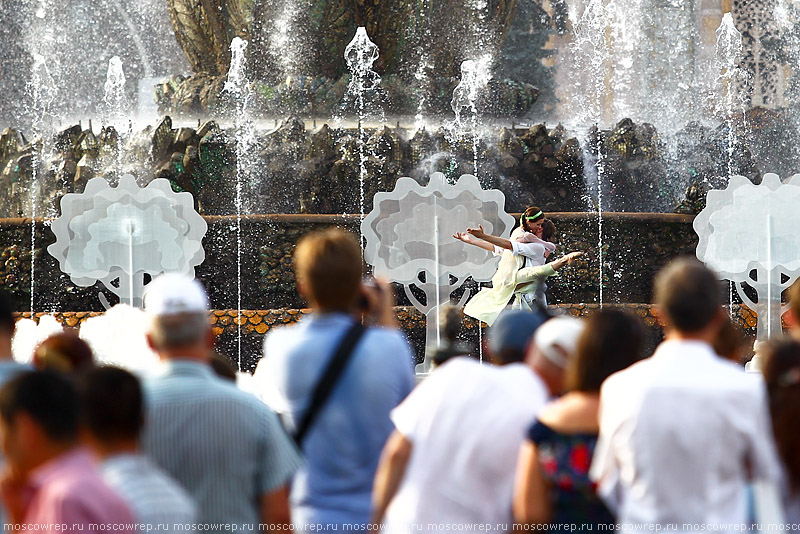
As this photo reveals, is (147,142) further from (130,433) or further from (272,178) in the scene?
(130,433)

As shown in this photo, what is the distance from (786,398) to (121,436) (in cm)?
168

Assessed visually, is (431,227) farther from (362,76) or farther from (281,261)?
(362,76)

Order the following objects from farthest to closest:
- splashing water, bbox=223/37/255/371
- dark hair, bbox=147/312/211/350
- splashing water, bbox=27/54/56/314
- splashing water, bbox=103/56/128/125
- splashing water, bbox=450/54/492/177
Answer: splashing water, bbox=27/54/56/314 → splashing water, bbox=103/56/128/125 → splashing water, bbox=450/54/492/177 → splashing water, bbox=223/37/255/371 → dark hair, bbox=147/312/211/350

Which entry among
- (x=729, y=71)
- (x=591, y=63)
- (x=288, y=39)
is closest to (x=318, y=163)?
(x=288, y=39)

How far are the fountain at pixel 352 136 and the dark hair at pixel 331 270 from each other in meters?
7.64

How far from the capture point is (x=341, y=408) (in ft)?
10.5

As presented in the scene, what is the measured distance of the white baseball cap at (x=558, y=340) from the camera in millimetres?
3209

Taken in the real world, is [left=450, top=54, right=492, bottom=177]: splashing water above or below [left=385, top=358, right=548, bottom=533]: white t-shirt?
above

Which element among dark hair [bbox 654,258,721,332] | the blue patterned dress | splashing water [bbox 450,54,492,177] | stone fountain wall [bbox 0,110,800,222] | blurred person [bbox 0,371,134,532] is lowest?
the blue patterned dress

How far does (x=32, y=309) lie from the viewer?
14078 mm

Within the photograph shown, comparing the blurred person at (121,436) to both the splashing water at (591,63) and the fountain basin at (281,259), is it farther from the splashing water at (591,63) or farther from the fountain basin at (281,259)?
the splashing water at (591,63)

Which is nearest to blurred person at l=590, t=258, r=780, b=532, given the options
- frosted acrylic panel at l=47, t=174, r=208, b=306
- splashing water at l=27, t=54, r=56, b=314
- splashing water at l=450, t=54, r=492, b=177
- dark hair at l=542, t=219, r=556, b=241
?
dark hair at l=542, t=219, r=556, b=241

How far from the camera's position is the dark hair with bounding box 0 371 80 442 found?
103 inches

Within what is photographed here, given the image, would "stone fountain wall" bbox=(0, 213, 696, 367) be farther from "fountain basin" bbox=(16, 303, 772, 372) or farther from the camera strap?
the camera strap
